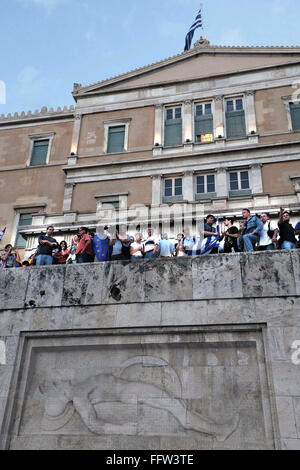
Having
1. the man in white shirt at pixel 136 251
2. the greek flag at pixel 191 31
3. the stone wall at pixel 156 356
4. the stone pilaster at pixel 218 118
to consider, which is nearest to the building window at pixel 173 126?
the stone pilaster at pixel 218 118

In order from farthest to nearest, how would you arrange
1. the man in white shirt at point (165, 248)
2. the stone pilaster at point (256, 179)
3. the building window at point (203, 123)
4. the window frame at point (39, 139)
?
1. the window frame at point (39, 139)
2. the building window at point (203, 123)
3. the stone pilaster at point (256, 179)
4. the man in white shirt at point (165, 248)

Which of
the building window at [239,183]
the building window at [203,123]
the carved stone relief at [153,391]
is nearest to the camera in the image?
the carved stone relief at [153,391]

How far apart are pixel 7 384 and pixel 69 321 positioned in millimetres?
1518

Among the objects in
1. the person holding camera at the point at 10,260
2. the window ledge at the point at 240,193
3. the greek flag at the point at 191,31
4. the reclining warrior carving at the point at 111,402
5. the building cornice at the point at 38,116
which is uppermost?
the greek flag at the point at 191,31

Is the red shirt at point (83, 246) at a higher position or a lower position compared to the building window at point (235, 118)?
lower

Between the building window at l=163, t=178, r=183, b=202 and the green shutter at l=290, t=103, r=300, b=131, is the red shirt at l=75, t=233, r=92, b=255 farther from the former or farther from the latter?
the green shutter at l=290, t=103, r=300, b=131

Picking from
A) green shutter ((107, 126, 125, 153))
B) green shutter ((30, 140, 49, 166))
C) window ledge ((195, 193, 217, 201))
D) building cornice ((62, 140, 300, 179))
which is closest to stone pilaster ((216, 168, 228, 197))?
window ledge ((195, 193, 217, 201))

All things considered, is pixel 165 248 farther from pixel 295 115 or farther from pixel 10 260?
pixel 295 115

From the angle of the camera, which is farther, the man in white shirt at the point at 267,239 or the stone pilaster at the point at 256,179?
the stone pilaster at the point at 256,179

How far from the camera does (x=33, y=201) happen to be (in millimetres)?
29359

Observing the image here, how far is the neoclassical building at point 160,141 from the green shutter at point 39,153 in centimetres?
7

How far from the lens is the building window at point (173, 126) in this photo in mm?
28984

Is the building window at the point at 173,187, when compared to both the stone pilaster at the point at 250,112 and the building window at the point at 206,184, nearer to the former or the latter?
the building window at the point at 206,184

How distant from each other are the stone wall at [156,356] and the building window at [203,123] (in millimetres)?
20997
